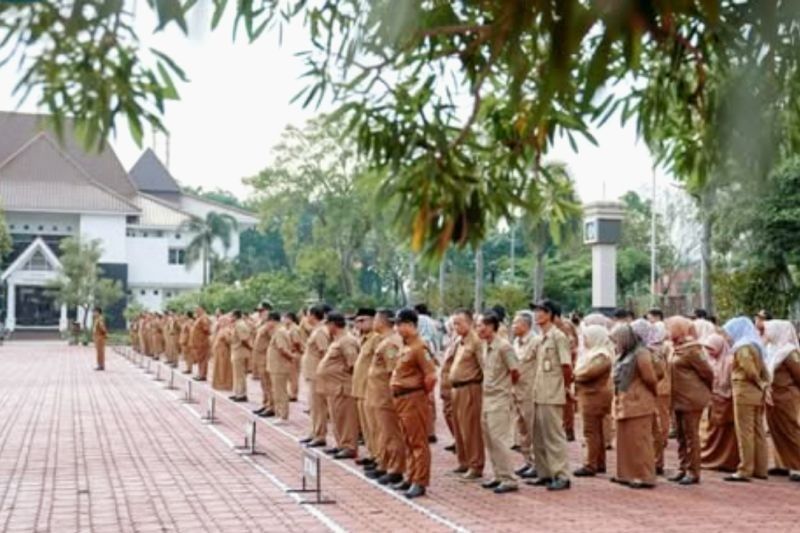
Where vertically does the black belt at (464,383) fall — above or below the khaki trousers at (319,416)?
above

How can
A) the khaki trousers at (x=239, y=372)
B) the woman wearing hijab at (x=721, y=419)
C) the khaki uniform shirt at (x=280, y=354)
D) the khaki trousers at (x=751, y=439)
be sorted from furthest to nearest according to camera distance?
the khaki trousers at (x=239, y=372), the khaki uniform shirt at (x=280, y=354), the woman wearing hijab at (x=721, y=419), the khaki trousers at (x=751, y=439)

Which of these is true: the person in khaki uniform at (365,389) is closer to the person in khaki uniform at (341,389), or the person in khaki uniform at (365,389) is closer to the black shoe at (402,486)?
the person in khaki uniform at (341,389)

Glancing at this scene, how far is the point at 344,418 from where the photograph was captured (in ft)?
39.4

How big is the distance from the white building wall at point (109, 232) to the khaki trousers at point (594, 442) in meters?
48.2

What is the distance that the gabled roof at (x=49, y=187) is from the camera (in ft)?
181

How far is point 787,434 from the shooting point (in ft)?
33.9

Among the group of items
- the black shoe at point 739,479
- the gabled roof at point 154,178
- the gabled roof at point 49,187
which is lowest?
the black shoe at point 739,479

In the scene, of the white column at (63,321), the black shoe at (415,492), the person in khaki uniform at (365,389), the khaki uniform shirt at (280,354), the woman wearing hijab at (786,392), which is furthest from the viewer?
the white column at (63,321)

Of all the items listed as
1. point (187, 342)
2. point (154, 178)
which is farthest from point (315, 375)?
point (154, 178)

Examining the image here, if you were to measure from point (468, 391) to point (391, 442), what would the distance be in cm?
80

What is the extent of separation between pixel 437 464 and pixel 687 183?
627 centimetres

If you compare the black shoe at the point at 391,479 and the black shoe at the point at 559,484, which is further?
the black shoe at the point at 391,479

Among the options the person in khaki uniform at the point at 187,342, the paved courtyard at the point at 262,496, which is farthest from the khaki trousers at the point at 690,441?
the person in khaki uniform at the point at 187,342

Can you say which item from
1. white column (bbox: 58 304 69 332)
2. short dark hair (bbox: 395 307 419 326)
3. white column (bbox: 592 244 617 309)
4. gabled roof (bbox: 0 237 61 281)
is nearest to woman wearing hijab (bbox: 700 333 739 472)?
short dark hair (bbox: 395 307 419 326)
